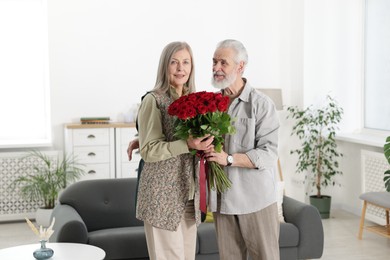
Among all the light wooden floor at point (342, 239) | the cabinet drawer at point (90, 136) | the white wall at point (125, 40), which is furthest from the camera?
the white wall at point (125, 40)

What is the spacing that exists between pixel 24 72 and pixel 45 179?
52.3 inches

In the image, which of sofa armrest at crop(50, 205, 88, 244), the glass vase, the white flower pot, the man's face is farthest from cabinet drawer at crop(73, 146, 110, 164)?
the man's face

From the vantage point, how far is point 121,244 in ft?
14.4

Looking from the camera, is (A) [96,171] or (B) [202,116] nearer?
(B) [202,116]

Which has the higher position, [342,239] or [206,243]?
[206,243]

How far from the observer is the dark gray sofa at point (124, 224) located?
4.41 m

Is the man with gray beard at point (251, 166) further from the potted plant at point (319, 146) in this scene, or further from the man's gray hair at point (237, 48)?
the potted plant at point (319, 146)

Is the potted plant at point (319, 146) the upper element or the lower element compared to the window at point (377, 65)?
lower

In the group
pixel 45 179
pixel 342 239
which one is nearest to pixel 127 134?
pixel 45 179

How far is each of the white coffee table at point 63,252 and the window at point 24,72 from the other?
3.27 metres

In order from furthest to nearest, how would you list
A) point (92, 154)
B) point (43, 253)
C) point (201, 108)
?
point (92, 154) → point (43, 253) → point (201, 108)

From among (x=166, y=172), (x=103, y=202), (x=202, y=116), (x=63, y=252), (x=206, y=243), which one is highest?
(x=202, y=116)

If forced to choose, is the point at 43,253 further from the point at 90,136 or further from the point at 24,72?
the point at 24,72

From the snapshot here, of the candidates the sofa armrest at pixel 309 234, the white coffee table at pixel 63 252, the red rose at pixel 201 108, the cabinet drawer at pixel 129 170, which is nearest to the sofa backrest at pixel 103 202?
the white coffee table at pixel 63 252
